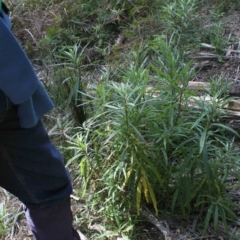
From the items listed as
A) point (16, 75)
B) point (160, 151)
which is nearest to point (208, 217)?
point (160, 151)

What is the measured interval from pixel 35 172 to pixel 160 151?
0.70 meters

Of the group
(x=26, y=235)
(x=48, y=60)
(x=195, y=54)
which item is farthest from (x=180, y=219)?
(x=48, y=60)

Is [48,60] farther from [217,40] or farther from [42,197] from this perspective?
[42,197]

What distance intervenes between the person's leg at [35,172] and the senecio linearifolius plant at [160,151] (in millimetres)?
339

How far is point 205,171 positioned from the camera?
2.54 meters

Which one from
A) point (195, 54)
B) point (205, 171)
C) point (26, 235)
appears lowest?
point (195, 54)

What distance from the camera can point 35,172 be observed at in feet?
7.89

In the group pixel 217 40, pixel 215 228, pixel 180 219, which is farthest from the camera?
pixel 217 40

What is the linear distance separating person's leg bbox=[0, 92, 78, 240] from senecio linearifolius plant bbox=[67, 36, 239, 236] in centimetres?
34

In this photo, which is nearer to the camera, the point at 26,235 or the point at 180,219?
the point at 180,219

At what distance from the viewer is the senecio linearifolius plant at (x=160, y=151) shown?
8.45 feet

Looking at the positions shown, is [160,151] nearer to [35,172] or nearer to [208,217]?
[208,217]

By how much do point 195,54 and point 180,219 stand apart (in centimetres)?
183

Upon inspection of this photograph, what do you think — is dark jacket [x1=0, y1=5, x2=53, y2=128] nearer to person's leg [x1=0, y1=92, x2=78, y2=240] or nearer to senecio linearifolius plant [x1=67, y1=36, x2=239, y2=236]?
person's leg [x1=0, y1=92, x2=78, y2=240]
